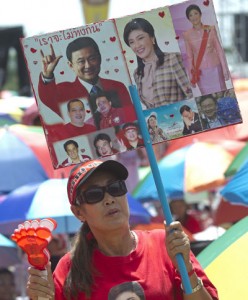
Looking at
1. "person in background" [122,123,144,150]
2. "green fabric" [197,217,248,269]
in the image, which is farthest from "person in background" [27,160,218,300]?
"green fabric" [197,217,248,269]

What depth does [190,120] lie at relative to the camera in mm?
4797

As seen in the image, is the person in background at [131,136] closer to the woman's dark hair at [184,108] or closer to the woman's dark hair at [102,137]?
the woman's dark hair at [102,137]

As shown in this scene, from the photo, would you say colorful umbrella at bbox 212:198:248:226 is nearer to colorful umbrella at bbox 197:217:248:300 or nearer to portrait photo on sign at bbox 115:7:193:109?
colorful umbrella at bbox 197:217:248:300

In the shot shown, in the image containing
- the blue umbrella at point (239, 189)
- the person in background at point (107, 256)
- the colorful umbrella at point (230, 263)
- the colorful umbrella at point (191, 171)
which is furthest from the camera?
the colorful umbrella at point (191, 171)

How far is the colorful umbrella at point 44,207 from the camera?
843 centimetres

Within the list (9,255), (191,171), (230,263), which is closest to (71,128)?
(230,263)

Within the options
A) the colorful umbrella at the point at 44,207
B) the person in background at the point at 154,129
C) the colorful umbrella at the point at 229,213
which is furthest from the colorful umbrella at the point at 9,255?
the person in background at the point at 154,129

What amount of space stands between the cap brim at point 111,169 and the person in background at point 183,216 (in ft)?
19.6

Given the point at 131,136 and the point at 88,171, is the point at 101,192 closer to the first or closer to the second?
the point at 88,171

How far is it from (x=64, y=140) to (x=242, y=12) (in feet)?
100

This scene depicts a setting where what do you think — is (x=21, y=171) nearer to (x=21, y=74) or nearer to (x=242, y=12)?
(x=21, y=74)

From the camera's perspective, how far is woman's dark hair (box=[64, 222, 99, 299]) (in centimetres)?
462

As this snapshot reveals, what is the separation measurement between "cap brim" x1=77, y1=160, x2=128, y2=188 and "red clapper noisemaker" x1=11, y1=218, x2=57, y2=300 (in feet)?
1.06

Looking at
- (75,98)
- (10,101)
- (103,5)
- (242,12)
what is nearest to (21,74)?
(10,101)
